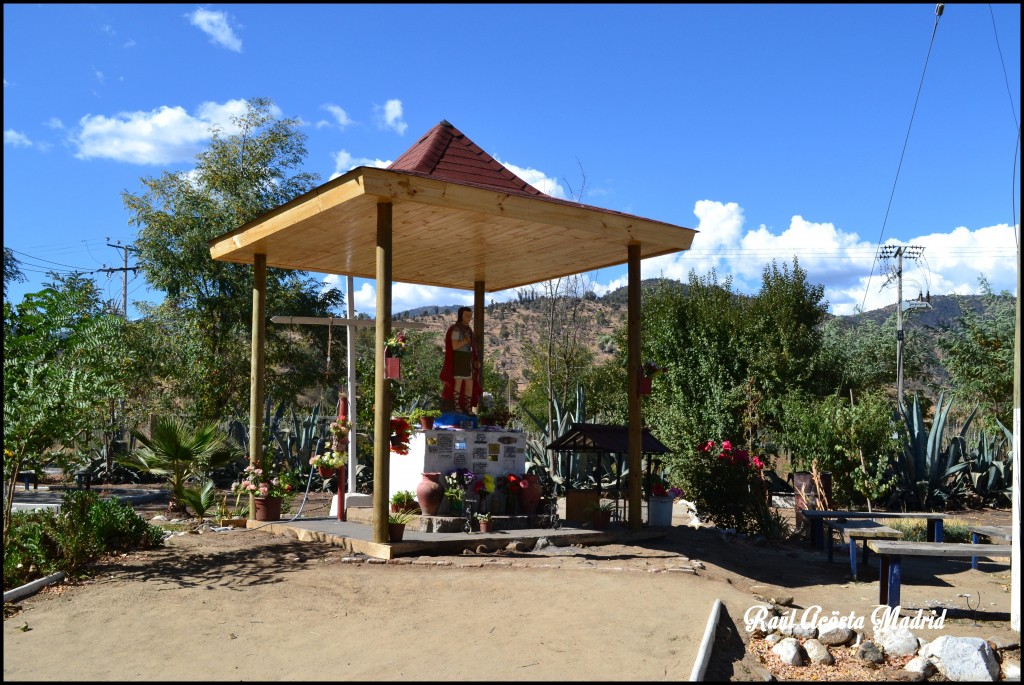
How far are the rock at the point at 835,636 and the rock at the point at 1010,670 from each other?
911mm

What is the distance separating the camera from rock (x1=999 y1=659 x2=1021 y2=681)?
17.8ft

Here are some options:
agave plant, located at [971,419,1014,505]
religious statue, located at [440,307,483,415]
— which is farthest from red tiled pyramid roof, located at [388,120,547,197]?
agave plant, located at [971,419,1014,505]

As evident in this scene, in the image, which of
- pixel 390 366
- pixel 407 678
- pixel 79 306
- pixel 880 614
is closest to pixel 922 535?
pixel 880 614

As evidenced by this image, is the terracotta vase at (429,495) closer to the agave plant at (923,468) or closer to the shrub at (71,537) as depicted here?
the shrub at (71,537)

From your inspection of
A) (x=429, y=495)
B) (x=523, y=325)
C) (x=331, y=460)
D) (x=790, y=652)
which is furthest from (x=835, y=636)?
(x=523, y=325)

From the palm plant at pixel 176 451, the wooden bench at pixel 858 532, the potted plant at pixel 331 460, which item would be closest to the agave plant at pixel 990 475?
the wooden bench at pixel 858 532

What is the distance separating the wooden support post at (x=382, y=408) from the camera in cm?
830

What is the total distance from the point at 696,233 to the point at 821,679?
20.8 feet

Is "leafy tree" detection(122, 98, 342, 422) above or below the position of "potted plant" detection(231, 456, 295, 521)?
above

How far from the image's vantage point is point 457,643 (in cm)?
551

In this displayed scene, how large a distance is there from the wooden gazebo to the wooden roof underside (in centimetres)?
1

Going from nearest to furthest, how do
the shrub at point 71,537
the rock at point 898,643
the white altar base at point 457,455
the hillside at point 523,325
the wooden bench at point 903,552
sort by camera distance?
the rock at point 898,643, the wooden bench at point 903,552, the shrub at point 71,537, the white altar base at point 457,455, the hillside at point 523,325

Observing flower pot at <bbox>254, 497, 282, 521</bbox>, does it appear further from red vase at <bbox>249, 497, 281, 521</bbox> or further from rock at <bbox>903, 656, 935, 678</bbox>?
rock at <bbox>903, 656, 935, 678</bbox>

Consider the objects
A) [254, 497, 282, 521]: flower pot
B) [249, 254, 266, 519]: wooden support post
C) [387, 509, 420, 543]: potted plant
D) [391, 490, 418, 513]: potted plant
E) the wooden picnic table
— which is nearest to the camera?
[387, 509, 420, 543]: potted plant
